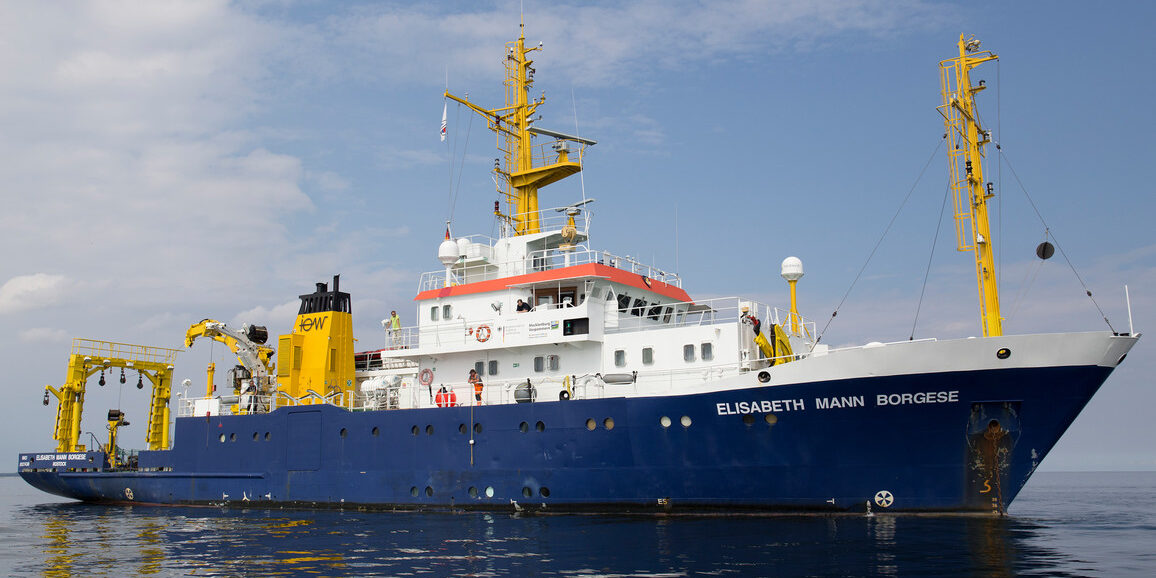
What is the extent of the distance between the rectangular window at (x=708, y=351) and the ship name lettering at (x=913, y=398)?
13.4 ft

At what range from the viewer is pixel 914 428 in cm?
1719

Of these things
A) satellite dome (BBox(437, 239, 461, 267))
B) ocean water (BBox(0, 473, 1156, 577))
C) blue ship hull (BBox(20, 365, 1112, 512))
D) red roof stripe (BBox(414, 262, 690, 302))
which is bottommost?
ocean water (BBox(0, 473, 1156, 577))

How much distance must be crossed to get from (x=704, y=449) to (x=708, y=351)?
8.34ft

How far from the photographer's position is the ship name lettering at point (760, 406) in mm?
17812

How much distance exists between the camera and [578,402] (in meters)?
20.0

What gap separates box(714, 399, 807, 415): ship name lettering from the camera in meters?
17.8

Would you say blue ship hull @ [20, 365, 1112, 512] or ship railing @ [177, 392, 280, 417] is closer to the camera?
blue ship hull @ [20, 365, 1112, 512]

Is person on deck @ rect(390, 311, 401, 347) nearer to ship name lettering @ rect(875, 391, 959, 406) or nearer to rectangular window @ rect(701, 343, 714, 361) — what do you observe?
rectangular window @ rect(701, 343, 714, 361)

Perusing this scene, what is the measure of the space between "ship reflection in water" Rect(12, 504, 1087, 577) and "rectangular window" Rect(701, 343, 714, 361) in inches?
145

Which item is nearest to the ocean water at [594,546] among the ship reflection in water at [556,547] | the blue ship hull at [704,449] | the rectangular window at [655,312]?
the ship reflection in water at [556,547]

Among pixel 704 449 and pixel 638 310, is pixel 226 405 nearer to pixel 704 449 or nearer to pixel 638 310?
pixel 638 310

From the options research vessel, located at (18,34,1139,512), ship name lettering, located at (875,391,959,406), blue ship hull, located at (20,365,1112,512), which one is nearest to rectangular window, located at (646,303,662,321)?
research vessel, located at (18,34,1139,512)

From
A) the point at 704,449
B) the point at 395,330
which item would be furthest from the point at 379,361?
the point at 704,449

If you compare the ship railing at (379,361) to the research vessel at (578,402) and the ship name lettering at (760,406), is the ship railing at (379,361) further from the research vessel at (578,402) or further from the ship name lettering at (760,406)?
the ship name lettering at (760,406)
